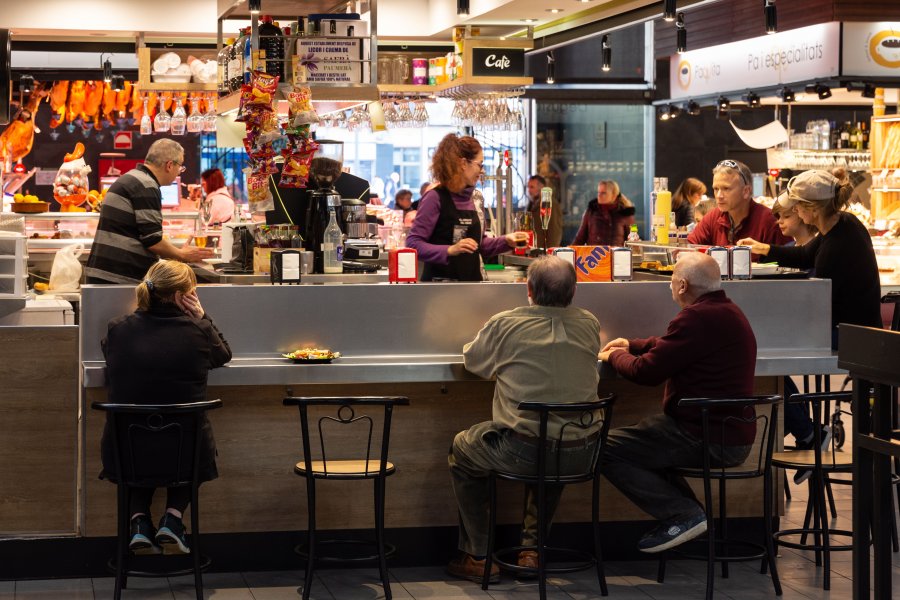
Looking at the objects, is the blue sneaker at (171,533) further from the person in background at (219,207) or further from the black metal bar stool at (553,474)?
the person in background at (219,207)

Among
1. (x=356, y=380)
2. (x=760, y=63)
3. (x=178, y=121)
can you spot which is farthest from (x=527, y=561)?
(x=760, y=63)

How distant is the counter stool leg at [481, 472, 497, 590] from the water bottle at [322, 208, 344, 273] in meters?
1.31

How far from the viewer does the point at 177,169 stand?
20.9ft

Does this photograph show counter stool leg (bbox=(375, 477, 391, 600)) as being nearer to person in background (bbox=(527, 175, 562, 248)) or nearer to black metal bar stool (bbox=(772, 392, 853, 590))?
black metal bar stool (bbox=(772, 392, 853, 590))

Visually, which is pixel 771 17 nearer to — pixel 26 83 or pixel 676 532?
pixel 676 532

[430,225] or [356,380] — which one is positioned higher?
[430,225]

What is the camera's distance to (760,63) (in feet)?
40.3

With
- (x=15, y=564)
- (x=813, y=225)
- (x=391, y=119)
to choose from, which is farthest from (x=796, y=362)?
(x=391, y=119)

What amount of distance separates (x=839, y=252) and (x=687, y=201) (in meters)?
6.29

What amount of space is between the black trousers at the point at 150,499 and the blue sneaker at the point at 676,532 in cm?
178

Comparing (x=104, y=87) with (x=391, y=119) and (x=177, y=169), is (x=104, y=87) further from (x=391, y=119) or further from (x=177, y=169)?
(x=177, y=169)

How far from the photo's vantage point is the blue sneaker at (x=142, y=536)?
4559 millimetres

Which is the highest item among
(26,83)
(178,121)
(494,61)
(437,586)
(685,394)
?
(26,83)

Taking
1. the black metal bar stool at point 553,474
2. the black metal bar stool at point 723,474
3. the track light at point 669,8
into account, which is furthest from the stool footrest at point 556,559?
the track light at point 669,8
